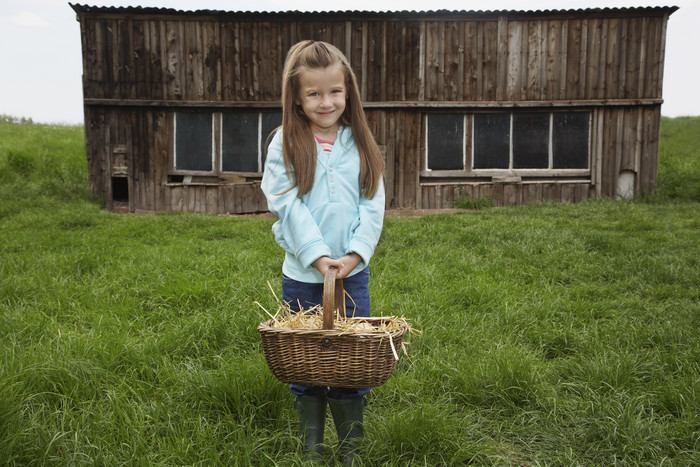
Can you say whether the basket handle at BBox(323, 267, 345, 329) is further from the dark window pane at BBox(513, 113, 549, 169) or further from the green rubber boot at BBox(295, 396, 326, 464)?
the dark window pane at BBox(513, 113, 549, 169)

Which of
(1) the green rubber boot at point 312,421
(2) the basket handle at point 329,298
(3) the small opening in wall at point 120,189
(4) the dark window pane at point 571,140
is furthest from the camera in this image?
(3) the small opening in wall at point 120,189

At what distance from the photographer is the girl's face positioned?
95.8 inches

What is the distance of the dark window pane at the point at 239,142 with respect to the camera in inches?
474

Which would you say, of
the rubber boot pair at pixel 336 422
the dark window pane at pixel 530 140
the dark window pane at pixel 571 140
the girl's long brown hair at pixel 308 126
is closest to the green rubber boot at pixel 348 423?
the rubber boot pair at pixel 336 422

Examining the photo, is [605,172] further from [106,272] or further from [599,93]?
[106,272]

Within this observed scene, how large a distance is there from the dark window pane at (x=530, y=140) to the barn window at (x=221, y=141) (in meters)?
5.14

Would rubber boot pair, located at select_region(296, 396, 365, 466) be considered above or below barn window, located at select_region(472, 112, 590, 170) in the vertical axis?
below

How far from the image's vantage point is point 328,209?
96.3 inches

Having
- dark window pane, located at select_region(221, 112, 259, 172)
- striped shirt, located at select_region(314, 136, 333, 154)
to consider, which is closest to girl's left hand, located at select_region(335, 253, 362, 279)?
striped shirt, located at select_region(314, 136, 333, 154)

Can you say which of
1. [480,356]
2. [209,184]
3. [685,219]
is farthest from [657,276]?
[209,184]

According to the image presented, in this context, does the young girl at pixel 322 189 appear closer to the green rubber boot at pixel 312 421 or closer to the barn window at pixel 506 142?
the green rubber boot at pixel 312 421

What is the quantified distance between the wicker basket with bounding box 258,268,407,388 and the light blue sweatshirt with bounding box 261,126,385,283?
10.5 inches

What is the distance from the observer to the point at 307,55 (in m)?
2.41

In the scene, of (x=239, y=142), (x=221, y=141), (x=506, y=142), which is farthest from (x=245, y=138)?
(x=506, y=142)
